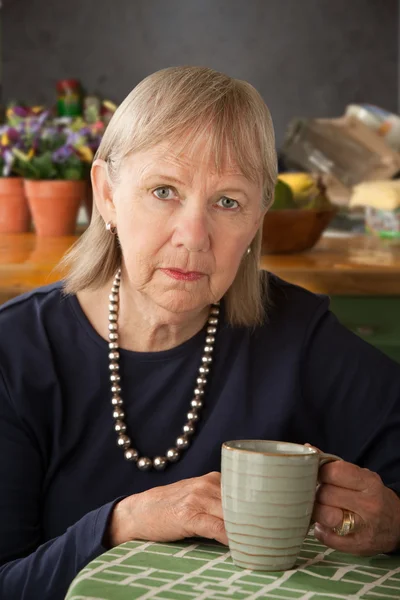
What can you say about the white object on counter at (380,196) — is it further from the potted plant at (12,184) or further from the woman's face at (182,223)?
the woman's face at (182,223)

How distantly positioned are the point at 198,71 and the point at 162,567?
0.60 meters

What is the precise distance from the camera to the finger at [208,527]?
976 millimetres

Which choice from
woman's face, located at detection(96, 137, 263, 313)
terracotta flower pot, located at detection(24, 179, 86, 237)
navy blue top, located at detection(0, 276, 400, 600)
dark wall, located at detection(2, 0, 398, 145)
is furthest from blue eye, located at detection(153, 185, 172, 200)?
dark wall, located at detection(2, 0, 398, 145)

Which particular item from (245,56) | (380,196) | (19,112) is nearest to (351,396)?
(380,196)

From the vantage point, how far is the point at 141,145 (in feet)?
3.84

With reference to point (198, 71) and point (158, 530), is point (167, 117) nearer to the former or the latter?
point (198, 71)

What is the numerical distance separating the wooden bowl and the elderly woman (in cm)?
75

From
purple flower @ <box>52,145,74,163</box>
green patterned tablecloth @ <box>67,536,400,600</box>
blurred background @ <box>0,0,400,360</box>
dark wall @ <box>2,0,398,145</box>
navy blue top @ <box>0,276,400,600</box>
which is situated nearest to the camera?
green patterned tablecloth @ <box>67,536,400,600</box>

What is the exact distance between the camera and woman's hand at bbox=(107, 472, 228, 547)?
986 millimetres

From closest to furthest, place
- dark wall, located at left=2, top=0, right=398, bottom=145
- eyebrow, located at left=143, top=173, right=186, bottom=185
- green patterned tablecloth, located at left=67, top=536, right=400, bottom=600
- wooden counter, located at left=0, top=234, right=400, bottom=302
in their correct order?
green patterned tablecloth, located at left=67, top=536, right=400, bottom=600 < eyebrow, located at left=143, top=173, right=186, bottom=185 < wooden counter, located at left=0, top=234, right=400, bottom=302 < dark wall, located at left=2, top=0, right=398, bottom=145

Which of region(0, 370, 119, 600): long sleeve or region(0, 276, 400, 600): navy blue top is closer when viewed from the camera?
region(0, 370, 119, 600): long sleeve

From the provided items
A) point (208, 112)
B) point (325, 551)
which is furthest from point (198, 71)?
point (325, 551)

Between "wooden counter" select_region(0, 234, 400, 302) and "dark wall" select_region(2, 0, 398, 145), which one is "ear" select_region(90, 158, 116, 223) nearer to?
"wooden counter" select_region(0, 234, 400, 302)

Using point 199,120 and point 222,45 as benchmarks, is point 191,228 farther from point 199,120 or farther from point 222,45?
point 222,45
